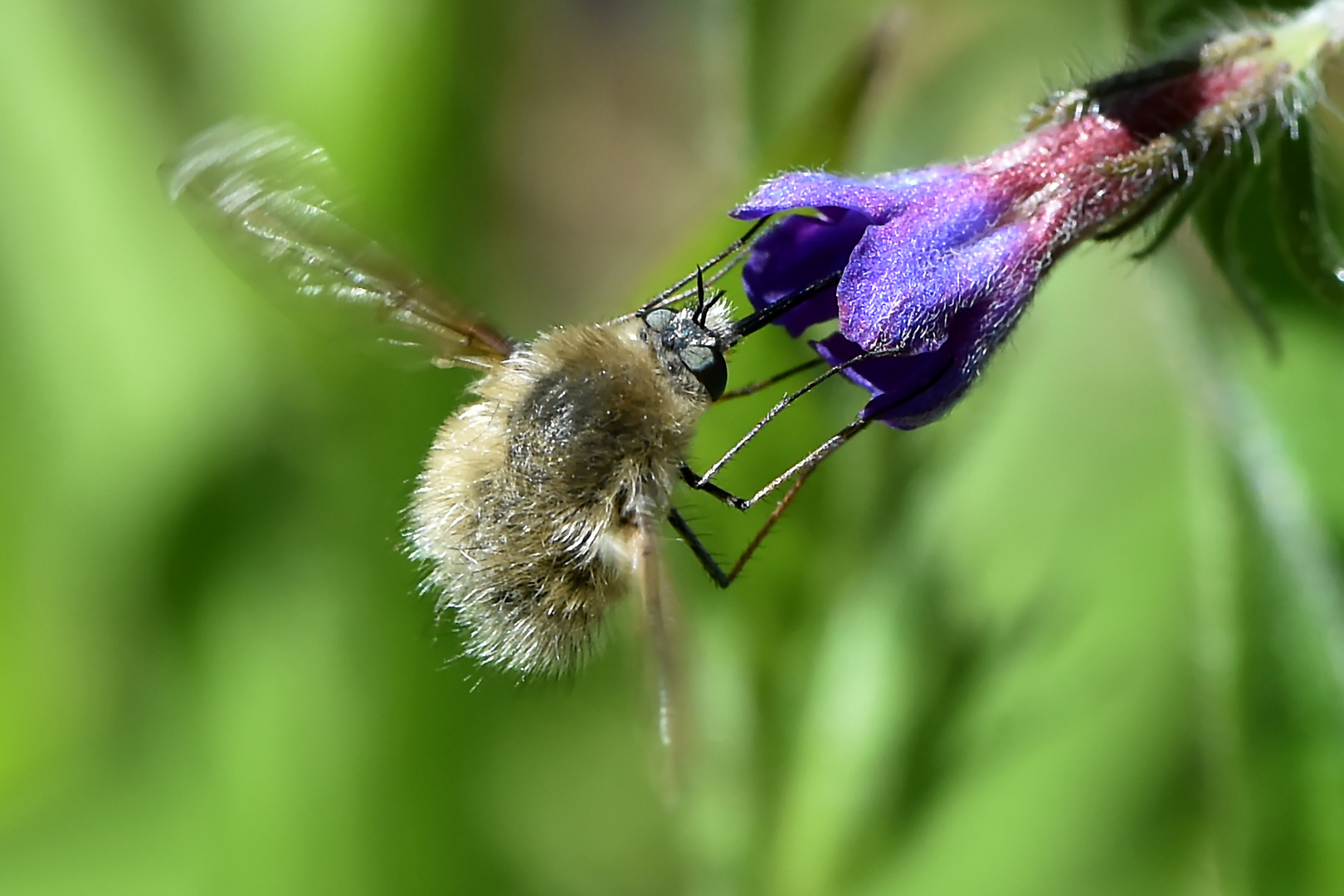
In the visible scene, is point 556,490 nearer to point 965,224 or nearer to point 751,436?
point 751,436

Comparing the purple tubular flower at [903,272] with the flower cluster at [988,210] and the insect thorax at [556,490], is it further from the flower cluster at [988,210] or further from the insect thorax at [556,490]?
the insect thorax at [556,490]

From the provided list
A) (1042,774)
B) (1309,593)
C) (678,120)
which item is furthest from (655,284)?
(678,120)

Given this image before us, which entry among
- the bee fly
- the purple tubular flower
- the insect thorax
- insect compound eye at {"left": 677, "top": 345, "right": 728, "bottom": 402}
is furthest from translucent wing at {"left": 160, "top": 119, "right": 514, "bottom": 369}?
the purple tubular flower

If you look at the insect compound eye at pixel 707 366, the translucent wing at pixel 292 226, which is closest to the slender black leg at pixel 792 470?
the insect compound eye at pixel 707 366

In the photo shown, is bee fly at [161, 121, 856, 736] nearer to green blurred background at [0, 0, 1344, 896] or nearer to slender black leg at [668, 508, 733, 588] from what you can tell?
slender black leg at [668, 508, 733, 588]

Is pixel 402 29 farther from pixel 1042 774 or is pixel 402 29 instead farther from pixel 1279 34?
pixel 1042 774
